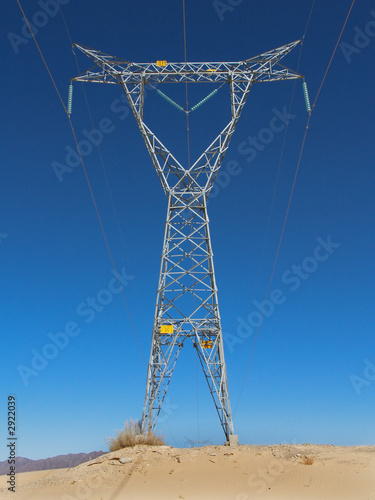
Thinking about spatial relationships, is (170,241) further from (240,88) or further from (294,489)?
(294,489)

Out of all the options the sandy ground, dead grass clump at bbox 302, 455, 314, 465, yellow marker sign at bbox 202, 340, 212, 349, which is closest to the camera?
the sandy ground

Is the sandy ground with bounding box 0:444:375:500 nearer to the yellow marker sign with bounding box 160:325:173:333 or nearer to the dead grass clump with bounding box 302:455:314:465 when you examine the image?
the dead grass clump with bounding box 302:455:314:465

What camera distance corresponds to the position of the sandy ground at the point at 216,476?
1460 cm

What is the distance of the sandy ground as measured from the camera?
14.6 meters

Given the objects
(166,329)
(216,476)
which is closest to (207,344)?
(166,329)

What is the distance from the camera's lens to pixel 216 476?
52.1 ft

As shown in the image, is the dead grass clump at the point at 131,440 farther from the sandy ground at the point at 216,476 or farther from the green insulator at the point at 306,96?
the green insulator at the point at 306,96

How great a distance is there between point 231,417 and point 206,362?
2.70m

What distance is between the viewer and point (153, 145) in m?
24.6

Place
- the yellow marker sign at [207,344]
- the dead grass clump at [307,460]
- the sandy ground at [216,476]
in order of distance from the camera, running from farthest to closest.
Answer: the yellow marker sign at [207,344]
the dead grass clump at [307,460]
the sandy ground at [216,476]

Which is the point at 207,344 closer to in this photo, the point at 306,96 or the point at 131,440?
the point at 131,440

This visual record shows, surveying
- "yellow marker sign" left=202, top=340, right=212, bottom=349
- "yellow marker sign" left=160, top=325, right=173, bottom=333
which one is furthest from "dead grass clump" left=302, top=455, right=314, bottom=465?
"yellow marker sign" left=160, top=325, right=173, bottom=333

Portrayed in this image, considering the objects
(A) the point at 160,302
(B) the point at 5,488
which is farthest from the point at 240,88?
(B) the point at 5,488

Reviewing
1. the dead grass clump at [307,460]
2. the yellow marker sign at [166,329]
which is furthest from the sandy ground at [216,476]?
the yellow marker sign at [166,329]
